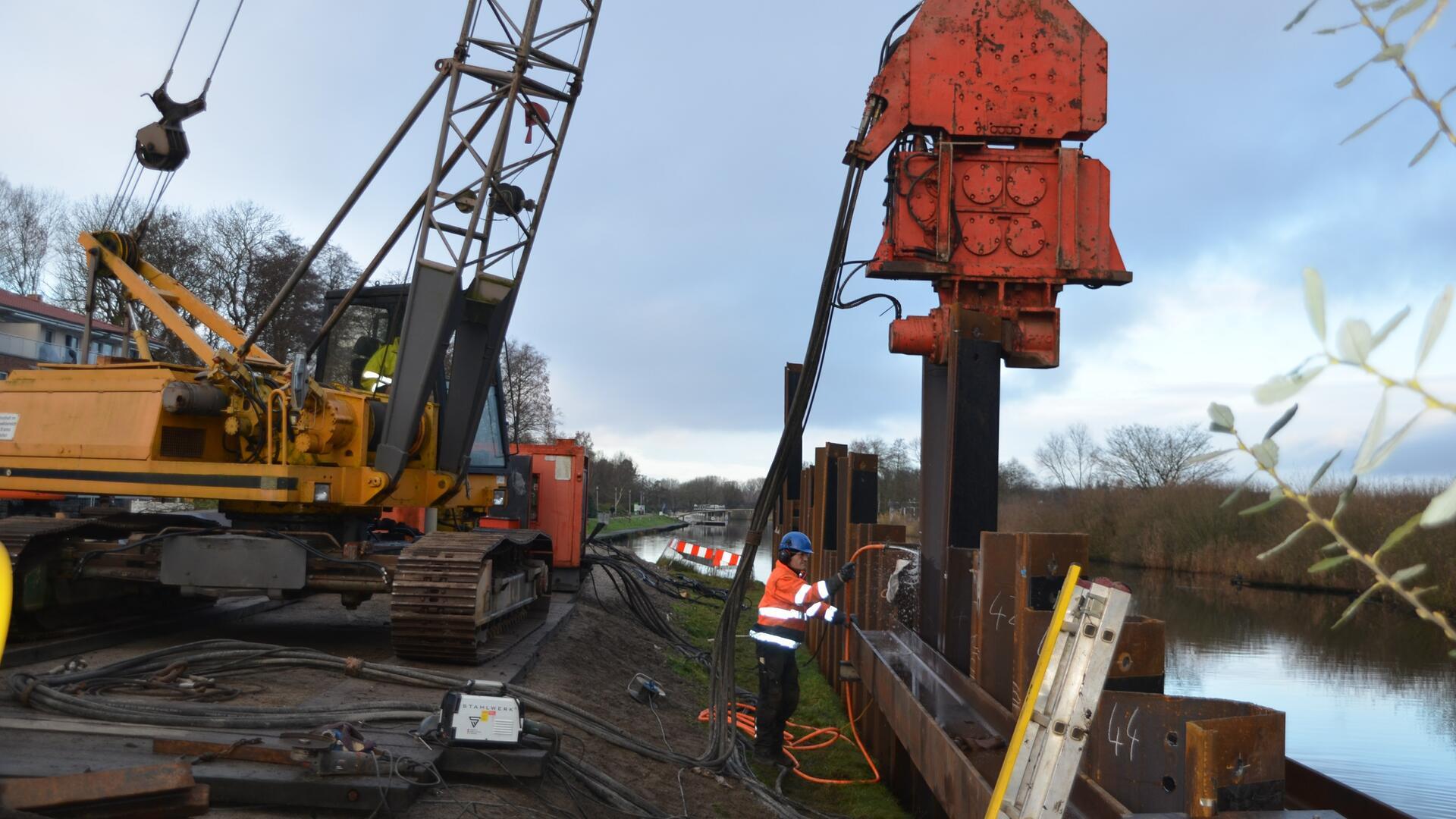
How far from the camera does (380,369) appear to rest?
9469 mm

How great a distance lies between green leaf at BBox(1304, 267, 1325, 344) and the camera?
2.60 feet

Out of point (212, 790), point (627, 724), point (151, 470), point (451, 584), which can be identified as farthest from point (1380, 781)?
point (151, 470)

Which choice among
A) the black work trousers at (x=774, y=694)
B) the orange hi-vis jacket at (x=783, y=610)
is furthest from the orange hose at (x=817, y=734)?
the orange hi-vis jacket at (x=783, y=610)

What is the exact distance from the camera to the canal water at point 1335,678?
9539 millimetres

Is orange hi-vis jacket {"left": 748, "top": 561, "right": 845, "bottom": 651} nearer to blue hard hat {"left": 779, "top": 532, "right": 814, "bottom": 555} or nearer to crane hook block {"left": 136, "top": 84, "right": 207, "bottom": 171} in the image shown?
blue hard hat {"left": 779, "top": 532, "right": 814, "bottom": 555}

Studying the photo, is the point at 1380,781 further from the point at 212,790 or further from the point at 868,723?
the point at 212,790

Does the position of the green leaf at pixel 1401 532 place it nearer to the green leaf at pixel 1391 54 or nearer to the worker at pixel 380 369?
the green leaf at pixel 1391 54

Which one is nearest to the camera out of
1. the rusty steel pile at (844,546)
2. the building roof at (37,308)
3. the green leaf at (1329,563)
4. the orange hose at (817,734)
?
the green leaf at (1329,563)

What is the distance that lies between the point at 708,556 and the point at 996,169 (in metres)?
18.7

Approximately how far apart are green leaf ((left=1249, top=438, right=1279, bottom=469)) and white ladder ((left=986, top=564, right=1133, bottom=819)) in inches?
65.4

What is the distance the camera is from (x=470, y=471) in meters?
10.3

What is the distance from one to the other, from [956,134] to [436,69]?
476 cm

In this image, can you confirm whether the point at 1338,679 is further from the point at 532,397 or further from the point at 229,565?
the point at 532,397

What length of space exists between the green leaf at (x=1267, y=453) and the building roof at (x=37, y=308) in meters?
38.5
